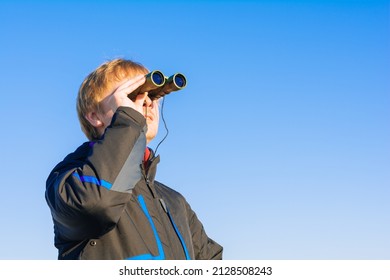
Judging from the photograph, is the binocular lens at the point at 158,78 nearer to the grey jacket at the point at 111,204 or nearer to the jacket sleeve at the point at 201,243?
the grey jacket at the point at 111,204

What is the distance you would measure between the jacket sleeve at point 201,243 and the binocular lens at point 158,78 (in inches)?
41.0

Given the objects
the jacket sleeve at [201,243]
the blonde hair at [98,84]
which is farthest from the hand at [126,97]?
the jacket sleeve at [201,243]

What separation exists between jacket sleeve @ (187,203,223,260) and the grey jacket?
0.71 meters

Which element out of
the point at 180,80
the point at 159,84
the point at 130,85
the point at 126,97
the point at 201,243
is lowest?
the point at 201,243

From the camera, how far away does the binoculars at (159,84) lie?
3.92 m

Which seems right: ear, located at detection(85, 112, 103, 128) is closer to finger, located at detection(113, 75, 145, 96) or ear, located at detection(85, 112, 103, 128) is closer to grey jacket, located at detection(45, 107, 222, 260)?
finger, located at detection(113, 75, 145, 96)

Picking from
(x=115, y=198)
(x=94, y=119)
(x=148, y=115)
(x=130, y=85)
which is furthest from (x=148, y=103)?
(x=115, y=198)

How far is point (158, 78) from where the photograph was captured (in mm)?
3982

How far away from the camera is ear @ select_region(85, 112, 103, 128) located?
3850mm

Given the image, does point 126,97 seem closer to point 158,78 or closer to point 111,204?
point 158,78

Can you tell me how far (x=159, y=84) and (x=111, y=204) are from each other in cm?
123
